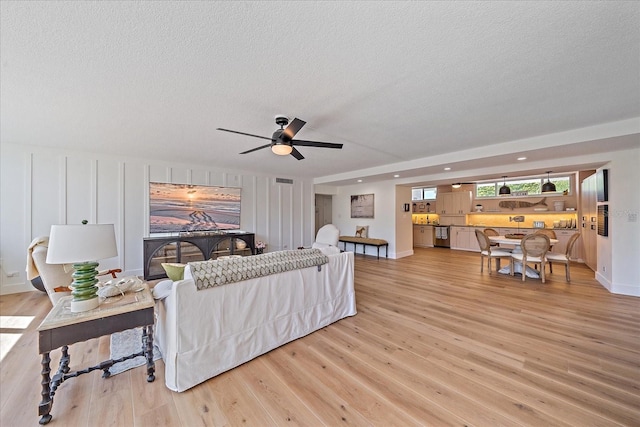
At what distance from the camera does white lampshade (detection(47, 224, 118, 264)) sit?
65.5 inches

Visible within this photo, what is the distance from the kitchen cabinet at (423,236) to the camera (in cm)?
967

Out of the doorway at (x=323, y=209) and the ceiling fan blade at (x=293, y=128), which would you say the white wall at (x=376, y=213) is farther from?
the ceiling fan blade at (x=293, y=128)

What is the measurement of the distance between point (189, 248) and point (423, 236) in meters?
8.42

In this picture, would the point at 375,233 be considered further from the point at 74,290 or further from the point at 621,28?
the point at 74,290

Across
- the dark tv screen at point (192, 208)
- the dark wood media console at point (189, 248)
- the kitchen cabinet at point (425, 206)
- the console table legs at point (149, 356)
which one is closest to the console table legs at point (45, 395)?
the console table legs at point (149, 356)

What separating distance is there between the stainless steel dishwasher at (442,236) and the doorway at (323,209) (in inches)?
164

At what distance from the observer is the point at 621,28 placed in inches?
60.8

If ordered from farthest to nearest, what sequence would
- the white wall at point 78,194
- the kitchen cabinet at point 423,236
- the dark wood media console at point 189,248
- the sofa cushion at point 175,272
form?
the kitchen cabinet at point 423,236 → the dark wood media console at point 189,248 → the white wall at point 78,194 → the sofa cushion at point 175,272

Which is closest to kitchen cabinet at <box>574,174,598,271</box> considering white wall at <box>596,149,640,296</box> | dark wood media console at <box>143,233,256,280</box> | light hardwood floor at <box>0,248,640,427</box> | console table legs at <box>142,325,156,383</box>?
white wall at <box>596,149,640,296</box>

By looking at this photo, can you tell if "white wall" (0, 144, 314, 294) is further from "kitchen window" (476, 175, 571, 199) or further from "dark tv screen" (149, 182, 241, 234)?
"kitchen window" (476, 175, 571, 199)

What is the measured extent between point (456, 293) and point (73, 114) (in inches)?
235

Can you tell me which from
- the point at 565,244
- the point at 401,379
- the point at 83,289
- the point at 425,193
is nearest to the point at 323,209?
the point at 425,193

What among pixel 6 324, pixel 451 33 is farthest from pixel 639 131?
pixel 6 324

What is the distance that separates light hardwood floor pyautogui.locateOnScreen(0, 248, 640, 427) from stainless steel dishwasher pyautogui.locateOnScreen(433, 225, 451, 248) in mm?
5842
